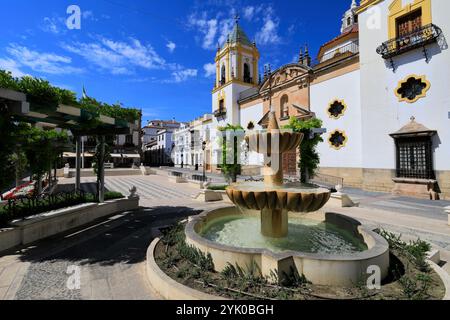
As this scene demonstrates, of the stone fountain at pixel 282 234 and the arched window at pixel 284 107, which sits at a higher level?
the arched window at pixel 284 107

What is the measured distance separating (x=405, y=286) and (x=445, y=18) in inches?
659

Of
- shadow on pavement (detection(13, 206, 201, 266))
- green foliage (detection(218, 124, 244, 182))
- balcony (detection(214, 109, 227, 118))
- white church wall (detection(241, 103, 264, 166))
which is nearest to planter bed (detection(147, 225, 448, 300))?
shadow on pavement (detection(13, 206, 201, 266))

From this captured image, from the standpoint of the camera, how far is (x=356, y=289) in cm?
337

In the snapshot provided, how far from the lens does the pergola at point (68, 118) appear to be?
5102 mm

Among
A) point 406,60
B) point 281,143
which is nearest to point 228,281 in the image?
point 281,143

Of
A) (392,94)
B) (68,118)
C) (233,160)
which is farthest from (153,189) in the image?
(392,94)

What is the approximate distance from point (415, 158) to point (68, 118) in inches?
709

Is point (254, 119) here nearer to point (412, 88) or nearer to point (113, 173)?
point (412, 88)

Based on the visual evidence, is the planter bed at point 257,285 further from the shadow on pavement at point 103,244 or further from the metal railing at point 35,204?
the metal railing at point 35,204

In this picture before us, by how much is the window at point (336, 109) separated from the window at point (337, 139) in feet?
4.51

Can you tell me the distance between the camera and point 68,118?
7.14 m

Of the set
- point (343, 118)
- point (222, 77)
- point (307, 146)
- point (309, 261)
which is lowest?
point (309, 261)

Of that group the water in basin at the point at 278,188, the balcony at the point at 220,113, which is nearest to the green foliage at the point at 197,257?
the water in basin at the point at 278,188
